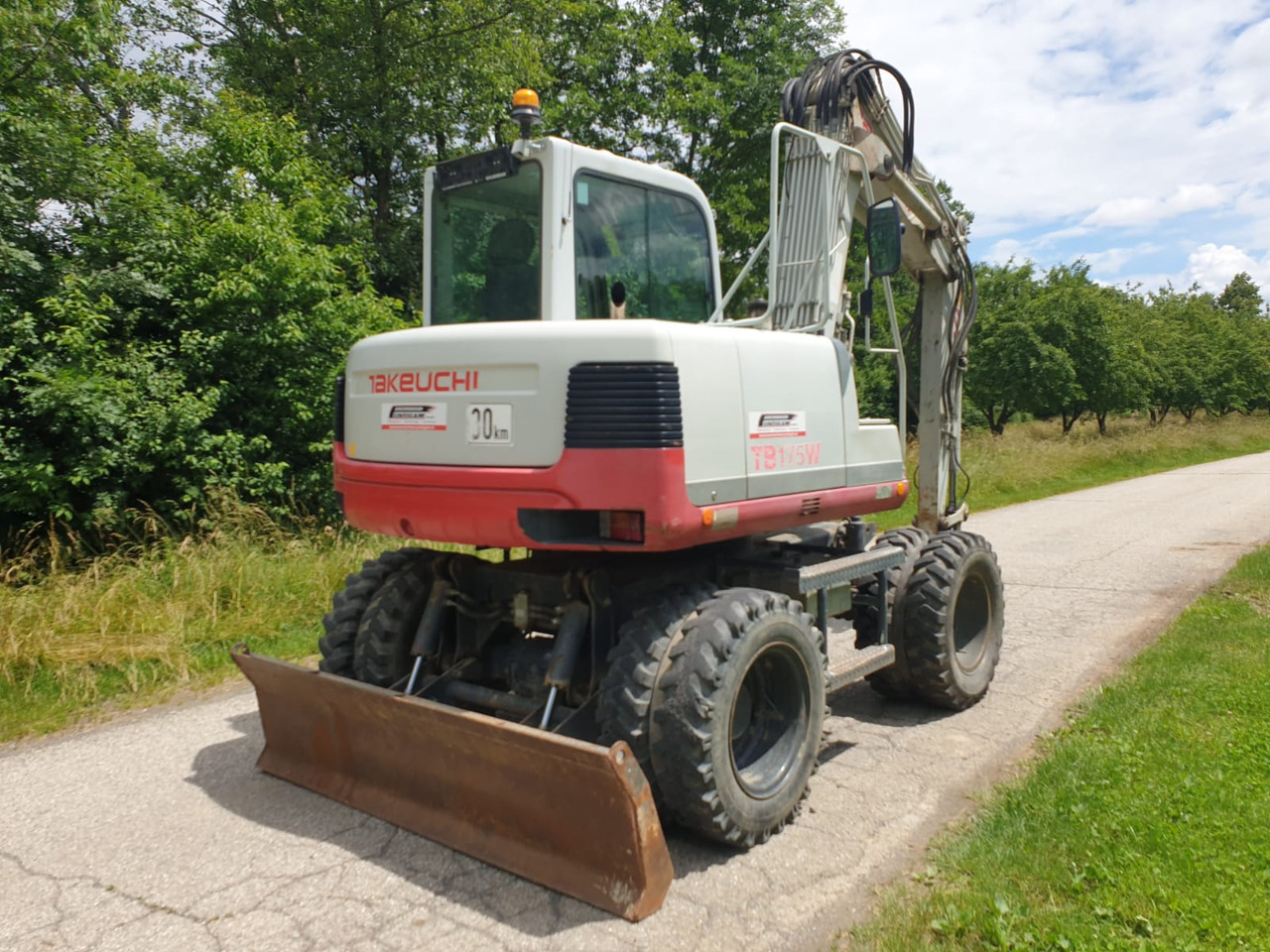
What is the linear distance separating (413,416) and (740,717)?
191 cm

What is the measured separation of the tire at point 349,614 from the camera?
15.8ft

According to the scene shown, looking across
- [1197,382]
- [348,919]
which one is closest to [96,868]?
[348,919]

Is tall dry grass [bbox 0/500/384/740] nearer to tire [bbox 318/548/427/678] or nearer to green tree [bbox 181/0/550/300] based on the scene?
tire [bbox 318/548/427/678]

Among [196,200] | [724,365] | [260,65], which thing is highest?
[260,65]

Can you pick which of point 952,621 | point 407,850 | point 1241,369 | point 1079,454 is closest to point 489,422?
point 407,850

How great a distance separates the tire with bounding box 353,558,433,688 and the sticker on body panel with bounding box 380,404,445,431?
96 centimetres

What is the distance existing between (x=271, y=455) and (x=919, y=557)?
23.2 feet

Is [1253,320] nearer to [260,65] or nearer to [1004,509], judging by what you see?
[1004,509]

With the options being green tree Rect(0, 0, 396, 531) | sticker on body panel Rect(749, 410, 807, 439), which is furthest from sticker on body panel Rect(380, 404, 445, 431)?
green tree Rect(0, 0, 396, 531)

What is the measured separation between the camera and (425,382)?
3.94 metres

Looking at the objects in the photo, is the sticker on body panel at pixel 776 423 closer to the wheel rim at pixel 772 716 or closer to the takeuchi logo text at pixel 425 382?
the wheel rim at pixel 772 716

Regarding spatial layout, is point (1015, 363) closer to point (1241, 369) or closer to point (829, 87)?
point (1241, 369)

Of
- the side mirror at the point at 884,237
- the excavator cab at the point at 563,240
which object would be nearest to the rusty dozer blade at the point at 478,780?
the excavator cab at the point at 563,240

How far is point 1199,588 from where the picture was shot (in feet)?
28.1
